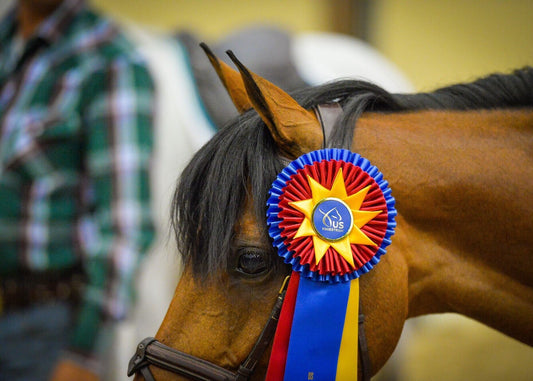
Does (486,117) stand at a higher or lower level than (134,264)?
higher

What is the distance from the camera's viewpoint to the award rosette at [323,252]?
0.94m

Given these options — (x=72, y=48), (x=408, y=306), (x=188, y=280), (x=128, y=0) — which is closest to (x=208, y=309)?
(x=188, y=280)

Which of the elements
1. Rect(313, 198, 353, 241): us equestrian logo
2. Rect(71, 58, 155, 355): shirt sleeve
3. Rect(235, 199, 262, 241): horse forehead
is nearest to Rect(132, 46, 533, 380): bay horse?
Rect(235, 199, 262, 241): horse forehead

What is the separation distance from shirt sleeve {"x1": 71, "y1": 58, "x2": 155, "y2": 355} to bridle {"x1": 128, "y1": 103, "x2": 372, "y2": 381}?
649 mm

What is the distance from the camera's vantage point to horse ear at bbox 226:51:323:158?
938 millimetres

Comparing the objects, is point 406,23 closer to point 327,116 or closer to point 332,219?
point 327,116

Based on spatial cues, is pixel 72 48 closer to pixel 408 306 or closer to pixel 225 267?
pixel 225 267

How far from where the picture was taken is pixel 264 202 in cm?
97

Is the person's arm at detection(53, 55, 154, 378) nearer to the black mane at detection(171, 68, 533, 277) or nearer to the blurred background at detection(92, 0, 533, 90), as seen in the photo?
the black mane at detection(171, 68, 533, 277)

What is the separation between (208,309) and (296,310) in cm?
17

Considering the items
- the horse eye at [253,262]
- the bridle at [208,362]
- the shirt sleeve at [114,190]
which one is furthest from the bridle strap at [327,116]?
the shirt sleeve at [114,190]

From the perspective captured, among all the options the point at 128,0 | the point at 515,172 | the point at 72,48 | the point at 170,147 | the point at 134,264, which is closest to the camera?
the point at 515,172

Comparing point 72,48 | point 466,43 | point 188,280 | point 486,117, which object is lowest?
point 188,280

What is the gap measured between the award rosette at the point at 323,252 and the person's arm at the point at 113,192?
83 centimetres
